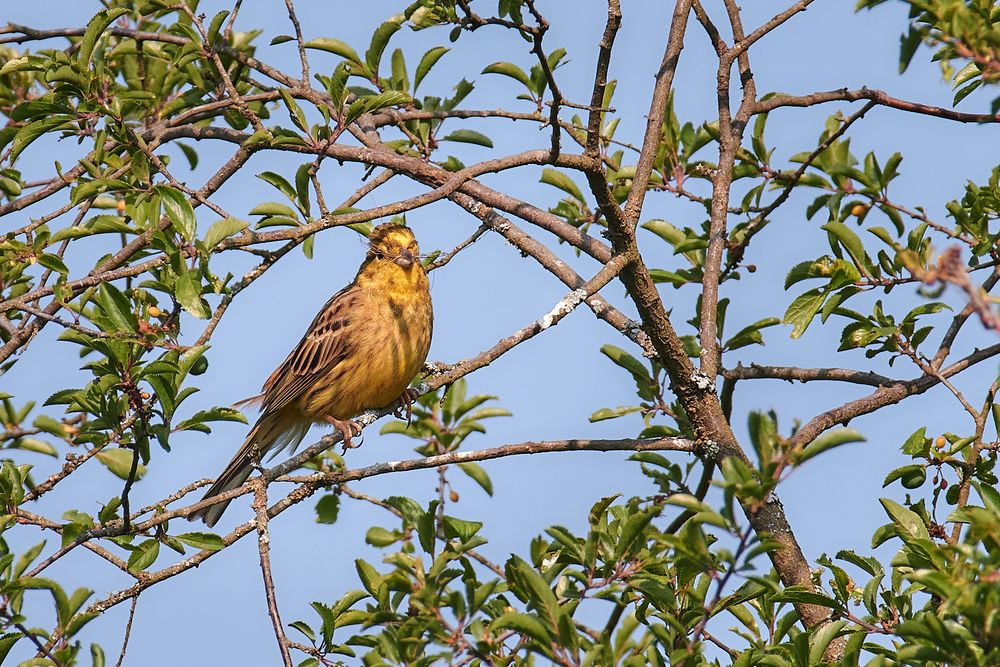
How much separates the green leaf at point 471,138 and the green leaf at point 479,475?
1.57m

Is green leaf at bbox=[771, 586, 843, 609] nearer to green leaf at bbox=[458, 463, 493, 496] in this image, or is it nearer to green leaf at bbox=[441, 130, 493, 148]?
green leaf at bbox=[458, 463, 493, 496]

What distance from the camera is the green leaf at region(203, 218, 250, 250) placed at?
3.93 metres

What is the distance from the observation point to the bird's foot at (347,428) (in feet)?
16.5

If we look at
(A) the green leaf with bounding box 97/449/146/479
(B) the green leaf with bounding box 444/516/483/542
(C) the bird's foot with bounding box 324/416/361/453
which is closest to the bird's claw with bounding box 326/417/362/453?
(C) the bird's foot with bounding box 324/416/361/453

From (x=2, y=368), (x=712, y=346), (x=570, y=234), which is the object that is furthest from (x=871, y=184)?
(x=2, y=368)

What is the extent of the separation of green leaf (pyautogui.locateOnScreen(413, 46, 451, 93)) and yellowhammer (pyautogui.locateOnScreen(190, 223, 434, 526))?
1.37 m

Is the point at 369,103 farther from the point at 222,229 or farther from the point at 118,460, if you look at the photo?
the point at 118,460

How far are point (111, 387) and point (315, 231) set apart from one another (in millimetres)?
1206

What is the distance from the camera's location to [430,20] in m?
4.79

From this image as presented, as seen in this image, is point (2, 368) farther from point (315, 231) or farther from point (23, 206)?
point (315, 231)

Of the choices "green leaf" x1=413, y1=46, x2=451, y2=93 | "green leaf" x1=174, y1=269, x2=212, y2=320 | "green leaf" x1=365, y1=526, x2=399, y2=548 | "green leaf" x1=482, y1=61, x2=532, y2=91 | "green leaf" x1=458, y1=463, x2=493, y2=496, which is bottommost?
"green leaf" x1=365, y1=526, x2=399, y2=548

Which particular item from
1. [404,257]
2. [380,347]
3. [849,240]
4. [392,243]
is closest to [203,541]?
[849,240]

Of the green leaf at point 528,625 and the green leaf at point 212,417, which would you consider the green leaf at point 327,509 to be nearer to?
the green leaf at point 212,417

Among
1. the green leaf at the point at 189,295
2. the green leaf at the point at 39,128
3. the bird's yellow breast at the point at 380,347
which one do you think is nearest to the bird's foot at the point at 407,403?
the bird's yellow breast at the point at 380,347
